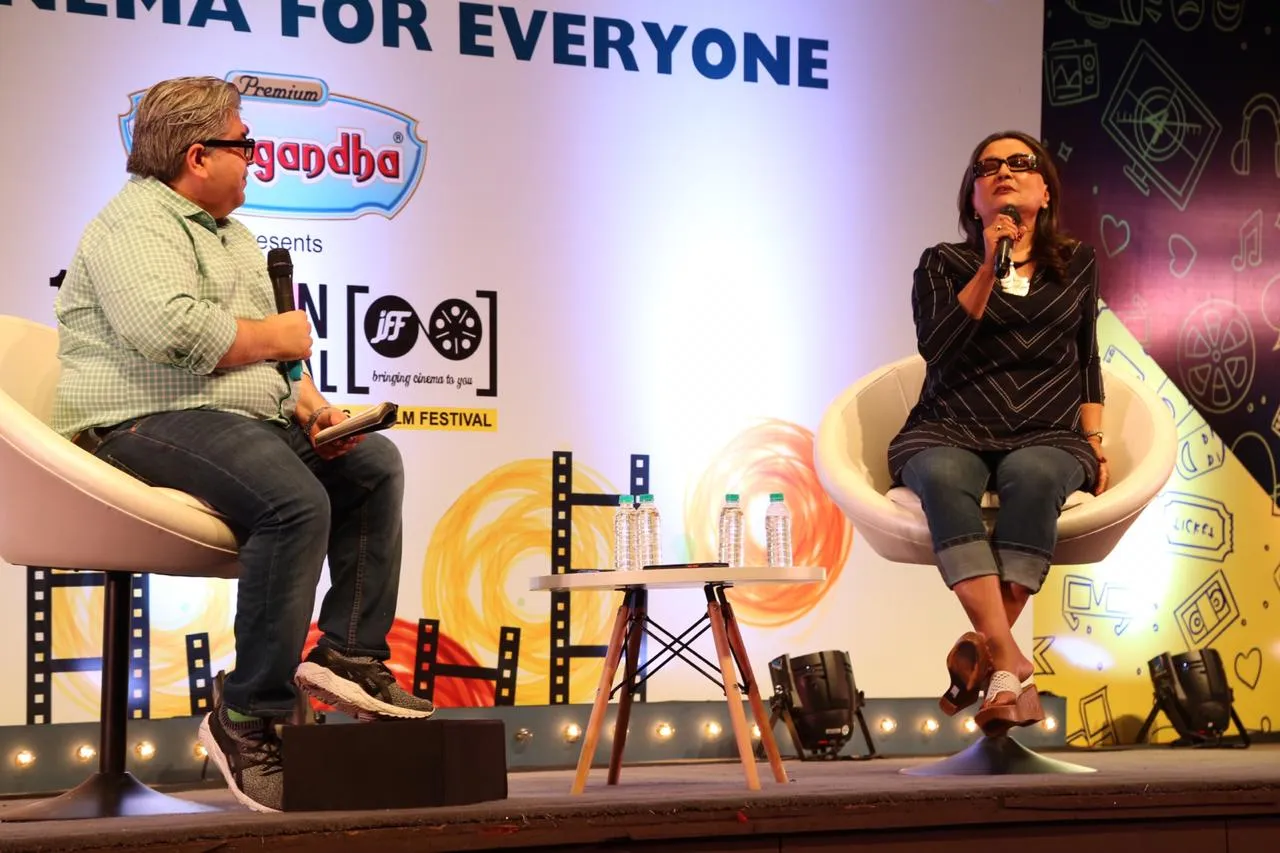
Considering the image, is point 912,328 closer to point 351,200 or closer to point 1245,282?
point 1245,282

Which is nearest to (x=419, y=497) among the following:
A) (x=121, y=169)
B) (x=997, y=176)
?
(x=121, y=169)

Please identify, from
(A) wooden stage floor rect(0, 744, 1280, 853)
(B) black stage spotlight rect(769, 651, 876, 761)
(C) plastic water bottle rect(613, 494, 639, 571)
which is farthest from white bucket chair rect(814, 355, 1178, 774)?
(B) black stage spotlight rect(769, 651, 876, 761)

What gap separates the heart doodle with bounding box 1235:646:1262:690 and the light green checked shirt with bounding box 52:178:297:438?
12.4 feet

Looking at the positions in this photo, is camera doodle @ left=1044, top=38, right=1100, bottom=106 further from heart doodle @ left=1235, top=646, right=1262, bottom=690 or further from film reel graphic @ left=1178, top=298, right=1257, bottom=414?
heart doodle @ left=1235, top=646, right=1262, bottom=690

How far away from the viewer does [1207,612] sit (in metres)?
5.37

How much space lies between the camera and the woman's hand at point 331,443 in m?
2.86

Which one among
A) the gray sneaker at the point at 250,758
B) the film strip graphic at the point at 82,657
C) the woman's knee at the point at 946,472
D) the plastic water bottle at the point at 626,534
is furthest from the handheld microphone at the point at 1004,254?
the film strip graphic at the point at 82,657

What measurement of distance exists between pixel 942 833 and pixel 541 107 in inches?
111

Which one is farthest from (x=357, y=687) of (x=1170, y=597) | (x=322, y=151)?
(x=1170, y=597)

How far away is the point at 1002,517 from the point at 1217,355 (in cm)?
253

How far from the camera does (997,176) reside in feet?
11.9

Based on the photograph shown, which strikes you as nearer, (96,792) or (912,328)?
(96,792)

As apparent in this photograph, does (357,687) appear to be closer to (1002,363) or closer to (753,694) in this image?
(753,694)

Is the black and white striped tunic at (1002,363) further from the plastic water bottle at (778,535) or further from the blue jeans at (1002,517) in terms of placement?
the plastic water bottle at (778,535)
